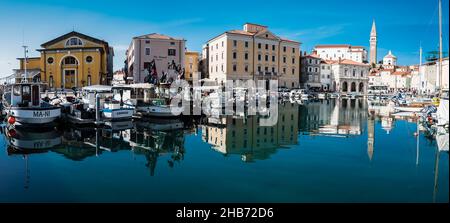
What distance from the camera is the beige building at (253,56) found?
51297mm

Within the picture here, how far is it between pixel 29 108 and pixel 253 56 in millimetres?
39851

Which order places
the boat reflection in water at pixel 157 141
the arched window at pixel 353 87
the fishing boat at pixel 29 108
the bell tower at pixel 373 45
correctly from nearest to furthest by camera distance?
the boat reflection in water at pixel 157 141, the fishing boat at pixel 29 108, the arched window at pixel 353 87, the bell tower at pixel 373 45

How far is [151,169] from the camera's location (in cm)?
1007

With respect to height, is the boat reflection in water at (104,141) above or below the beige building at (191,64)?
below

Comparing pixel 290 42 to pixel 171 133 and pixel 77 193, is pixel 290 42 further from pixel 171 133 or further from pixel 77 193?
pixel 77 193

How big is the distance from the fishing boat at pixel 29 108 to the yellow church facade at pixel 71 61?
25.4 meters

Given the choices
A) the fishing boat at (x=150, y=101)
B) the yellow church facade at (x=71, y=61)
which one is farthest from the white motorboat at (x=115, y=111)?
the yellow church facade at (x=71, y=61)

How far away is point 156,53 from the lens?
46.4 metres

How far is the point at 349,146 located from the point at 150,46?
3795 centimetres

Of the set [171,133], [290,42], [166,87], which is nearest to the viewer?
[171,133]

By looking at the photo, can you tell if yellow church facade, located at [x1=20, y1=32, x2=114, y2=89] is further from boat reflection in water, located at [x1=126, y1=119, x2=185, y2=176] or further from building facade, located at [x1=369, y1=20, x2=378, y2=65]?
building facade, located at [x1=369, y1=20, x2=378, y2=65]

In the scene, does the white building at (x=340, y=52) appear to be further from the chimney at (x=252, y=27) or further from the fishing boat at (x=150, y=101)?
the fishing boat at (x=150, y=101)

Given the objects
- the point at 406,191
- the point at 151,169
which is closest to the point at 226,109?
the point at 151,169
